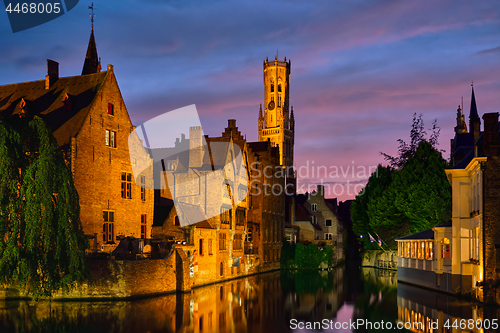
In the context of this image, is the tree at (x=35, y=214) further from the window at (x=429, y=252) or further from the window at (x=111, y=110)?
the window at (x=429, y=252)

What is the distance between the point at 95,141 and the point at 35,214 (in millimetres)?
10861

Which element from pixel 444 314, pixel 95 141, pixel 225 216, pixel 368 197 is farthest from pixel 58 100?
pixel 368 197

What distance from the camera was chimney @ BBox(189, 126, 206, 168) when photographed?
5012 cm

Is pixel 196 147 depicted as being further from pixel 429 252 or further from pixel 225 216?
pixel 429 252

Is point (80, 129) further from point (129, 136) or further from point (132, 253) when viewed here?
point (132, 253)

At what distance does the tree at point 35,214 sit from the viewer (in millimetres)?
28156

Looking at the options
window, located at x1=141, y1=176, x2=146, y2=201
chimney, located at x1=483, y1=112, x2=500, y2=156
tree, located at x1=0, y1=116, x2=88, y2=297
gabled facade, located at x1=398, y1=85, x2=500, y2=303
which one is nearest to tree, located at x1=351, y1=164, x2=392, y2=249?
gabled facade, located at x1=398, y1=85, x2=500, y2=303

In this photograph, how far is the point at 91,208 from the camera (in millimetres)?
37969

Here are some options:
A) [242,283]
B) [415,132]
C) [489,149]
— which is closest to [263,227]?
[242,283]

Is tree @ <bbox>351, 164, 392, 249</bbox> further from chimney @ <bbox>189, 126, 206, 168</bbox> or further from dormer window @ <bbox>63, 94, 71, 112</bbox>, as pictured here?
dormer window @ <bbox>63, 94, 71, 112</bbox>

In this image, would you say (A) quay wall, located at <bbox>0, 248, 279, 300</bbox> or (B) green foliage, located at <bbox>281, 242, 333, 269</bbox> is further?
(B) green foliage, located at <bbox>281, 242, 333, 269</bbox>

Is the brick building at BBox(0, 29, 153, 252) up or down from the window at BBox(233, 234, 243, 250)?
up

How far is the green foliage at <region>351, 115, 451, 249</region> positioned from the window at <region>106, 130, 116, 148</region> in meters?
30.6

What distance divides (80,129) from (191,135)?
1531cm
